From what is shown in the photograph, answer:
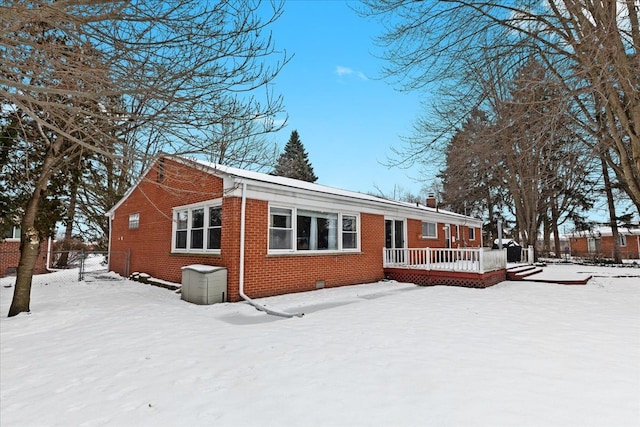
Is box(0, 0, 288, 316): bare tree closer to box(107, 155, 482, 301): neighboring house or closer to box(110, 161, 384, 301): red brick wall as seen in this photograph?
box(110, 161, 384, 301): red brick wall

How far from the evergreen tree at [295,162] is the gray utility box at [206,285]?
30.6 m

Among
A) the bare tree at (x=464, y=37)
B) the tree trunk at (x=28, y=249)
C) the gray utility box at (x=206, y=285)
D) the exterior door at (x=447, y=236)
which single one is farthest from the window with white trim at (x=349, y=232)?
the tree trunk at (x=28, y=249)

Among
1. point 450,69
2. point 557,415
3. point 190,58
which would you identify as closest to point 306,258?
point 450,69

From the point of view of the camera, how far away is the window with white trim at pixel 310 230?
32.6ft

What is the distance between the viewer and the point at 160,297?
9891mm

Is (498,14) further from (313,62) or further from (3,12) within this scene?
(3,12)

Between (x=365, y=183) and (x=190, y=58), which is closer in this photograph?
(x=190, y=58)

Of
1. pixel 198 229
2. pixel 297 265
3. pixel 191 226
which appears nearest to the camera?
pixel 297 265

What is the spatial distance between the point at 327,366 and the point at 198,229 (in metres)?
7.73

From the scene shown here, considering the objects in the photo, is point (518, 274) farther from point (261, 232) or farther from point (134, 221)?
point (134, 221)

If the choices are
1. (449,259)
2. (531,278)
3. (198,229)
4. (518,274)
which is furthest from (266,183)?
(531,278)

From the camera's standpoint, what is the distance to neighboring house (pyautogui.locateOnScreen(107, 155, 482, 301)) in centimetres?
907

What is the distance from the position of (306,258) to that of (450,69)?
639 cm

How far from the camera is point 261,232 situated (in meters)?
9.44
